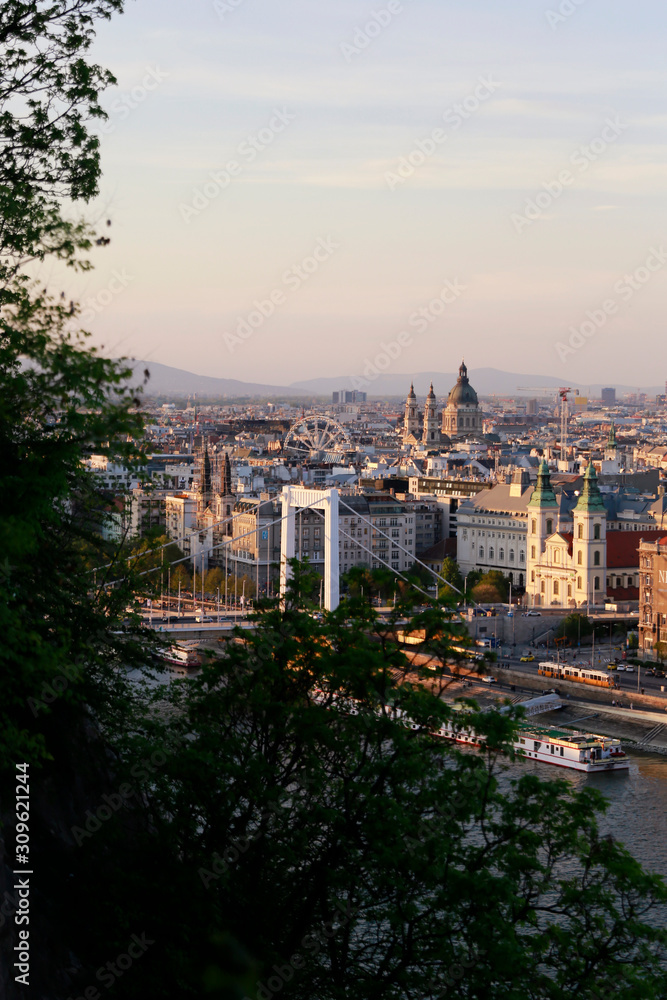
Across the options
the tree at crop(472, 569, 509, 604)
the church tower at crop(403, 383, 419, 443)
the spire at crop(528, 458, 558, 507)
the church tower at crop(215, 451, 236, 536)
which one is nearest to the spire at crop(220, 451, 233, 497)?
the church tower at crop(215, 451, 236, 536)

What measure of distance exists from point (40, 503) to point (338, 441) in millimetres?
72834

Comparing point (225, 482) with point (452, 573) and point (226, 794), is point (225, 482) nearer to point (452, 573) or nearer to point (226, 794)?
point (452, 573)

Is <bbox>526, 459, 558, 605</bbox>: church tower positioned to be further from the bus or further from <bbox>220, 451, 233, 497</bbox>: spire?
the bus

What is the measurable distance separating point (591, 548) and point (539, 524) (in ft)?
9.62

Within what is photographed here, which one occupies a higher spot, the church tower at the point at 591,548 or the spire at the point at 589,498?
the spire at the point at 589,498

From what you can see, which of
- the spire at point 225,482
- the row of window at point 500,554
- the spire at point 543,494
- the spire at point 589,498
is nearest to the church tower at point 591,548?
the spire at point 589,498

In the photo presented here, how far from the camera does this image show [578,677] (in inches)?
1053

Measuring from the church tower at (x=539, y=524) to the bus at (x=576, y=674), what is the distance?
35.1 ft

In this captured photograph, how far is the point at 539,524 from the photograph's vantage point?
3950 centimetres

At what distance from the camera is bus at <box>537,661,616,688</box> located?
26.1 meters

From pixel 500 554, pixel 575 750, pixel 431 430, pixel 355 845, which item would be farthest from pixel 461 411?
pixel 355 845

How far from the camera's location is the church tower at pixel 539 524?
38938 mm

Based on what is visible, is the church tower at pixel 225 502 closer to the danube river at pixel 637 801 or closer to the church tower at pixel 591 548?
the church tower at pixel 591 548

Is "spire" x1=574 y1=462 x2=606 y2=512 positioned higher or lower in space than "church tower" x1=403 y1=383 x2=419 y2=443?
lower
